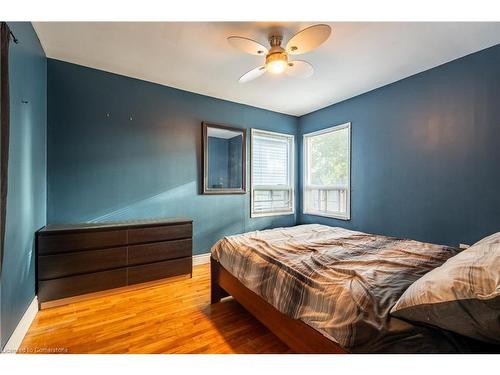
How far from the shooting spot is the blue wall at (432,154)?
2.22 m

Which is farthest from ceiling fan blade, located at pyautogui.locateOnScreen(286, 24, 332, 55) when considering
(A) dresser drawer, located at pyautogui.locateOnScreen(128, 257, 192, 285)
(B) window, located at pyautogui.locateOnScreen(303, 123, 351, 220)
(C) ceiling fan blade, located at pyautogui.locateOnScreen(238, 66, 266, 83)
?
(A) dresser drawer, located at pyautogui.locateOnScreen(128, 257, 192, 285)

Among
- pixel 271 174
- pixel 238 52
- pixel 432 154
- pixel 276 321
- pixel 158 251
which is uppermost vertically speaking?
pixel 238 52

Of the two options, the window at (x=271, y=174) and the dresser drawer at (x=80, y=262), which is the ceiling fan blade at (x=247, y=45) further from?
the dresser drawer at (x=80, y=262)

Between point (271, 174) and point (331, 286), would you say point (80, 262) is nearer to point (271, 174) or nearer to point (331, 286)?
→ point (331, 286)

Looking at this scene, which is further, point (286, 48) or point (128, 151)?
point (128, 151)

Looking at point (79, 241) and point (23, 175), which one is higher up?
point (23, 175)

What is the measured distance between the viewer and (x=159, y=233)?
2.63 metres

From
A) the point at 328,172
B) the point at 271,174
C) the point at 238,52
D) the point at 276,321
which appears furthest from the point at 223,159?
the point at 276,321

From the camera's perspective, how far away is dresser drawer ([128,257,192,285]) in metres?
2.49

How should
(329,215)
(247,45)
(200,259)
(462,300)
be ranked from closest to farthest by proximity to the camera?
(462,300) → (247,45) → (200,259) → (329,215)

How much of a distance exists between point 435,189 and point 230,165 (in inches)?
105

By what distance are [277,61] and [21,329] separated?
2.87m

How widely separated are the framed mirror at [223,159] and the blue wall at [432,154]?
173 cm

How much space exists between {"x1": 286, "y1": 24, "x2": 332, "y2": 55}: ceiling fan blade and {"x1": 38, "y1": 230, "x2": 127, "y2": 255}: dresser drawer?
2.42 metres
